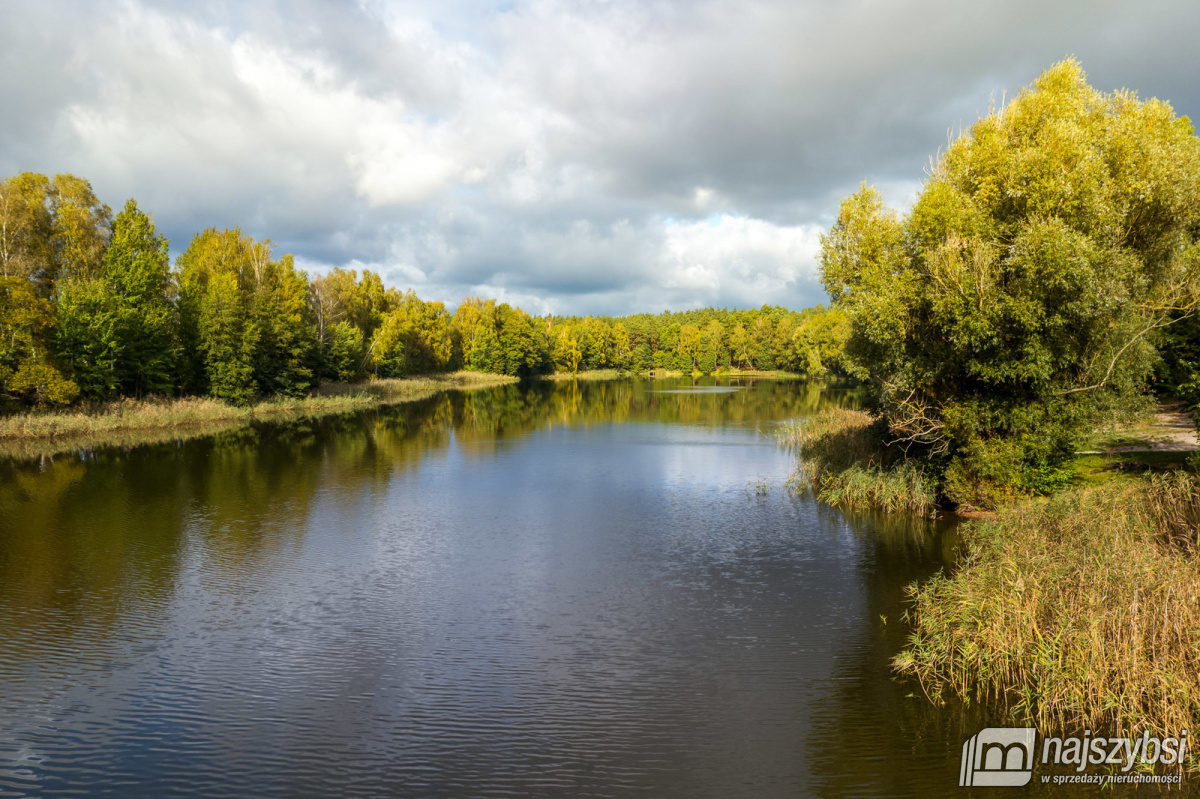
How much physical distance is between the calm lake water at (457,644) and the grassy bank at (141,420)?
439 inches

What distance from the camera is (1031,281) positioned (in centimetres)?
1605

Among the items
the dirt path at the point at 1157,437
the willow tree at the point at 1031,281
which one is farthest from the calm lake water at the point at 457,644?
the dirt path at the point at 1157,437

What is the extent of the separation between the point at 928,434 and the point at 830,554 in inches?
201

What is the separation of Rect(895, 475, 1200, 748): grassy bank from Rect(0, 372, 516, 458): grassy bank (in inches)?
1490

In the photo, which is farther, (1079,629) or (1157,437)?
(1157,437)

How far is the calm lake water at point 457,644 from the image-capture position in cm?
836

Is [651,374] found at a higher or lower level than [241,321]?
lower

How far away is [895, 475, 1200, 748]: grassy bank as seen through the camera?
8.43 m

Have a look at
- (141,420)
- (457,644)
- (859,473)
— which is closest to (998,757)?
(457,644)

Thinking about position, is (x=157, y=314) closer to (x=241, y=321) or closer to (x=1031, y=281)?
(x=241, y=321)

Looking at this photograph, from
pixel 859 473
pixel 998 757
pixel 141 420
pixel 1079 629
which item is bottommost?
pixel 998 757

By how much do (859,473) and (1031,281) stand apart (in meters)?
8.74

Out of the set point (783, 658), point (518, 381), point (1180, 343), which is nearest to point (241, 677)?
point (783, 658)

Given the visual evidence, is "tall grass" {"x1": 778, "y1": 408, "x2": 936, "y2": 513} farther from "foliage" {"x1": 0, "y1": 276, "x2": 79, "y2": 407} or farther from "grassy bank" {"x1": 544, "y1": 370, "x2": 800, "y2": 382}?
"grassy bank" {"x1": 544, "y1": 370, "x2": 800, "y2": 382}
